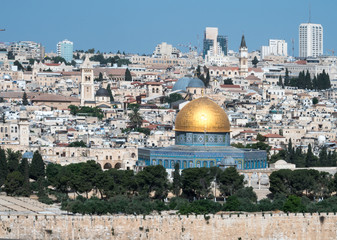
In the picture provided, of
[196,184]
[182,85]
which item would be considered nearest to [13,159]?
[196,184]

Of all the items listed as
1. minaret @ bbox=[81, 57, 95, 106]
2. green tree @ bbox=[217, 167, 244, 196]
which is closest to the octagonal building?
green tree @ bbox=[217, 167, 244, 196]

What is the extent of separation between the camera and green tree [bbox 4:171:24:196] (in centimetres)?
5816

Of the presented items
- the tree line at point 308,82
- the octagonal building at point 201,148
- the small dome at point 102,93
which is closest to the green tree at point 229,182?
the octagonal building at point 201,148

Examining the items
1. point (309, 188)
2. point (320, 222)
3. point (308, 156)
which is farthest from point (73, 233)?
point (308, 156)

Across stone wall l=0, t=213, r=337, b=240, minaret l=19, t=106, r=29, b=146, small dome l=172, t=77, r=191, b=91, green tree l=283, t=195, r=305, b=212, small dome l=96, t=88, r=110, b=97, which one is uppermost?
small dome l=172, t=77, r=191, b=91

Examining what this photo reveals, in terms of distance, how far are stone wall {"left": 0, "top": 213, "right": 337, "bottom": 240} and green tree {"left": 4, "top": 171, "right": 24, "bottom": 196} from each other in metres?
8.78

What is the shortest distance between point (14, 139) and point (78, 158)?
9.03 m

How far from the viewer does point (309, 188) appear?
59219 millimetres

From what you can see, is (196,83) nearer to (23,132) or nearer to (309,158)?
(23,132)

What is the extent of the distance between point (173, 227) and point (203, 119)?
17136 mm

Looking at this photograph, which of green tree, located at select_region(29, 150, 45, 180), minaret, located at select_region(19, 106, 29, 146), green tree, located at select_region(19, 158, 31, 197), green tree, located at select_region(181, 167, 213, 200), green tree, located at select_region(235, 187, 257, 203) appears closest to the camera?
green tree, located at select_region(235, 187, 257, 203)

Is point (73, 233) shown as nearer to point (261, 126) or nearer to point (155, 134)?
point (155, 134)

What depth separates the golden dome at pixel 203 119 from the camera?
66.8 m

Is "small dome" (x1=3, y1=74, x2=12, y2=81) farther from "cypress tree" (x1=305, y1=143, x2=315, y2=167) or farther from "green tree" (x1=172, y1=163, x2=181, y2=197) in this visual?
"green tree" (x1=172, y1=163, x2=181, y2=197)
